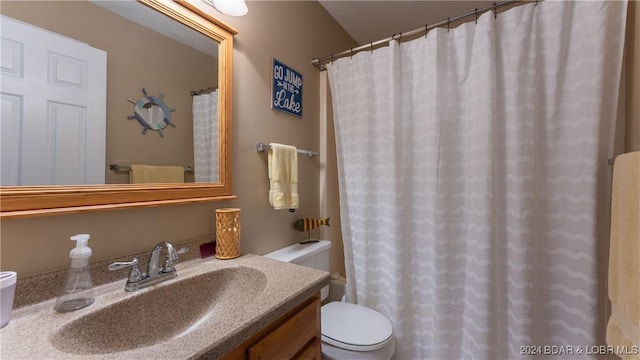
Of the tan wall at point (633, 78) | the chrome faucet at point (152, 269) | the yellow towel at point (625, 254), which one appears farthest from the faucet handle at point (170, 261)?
the tan wall at point (633, 78)

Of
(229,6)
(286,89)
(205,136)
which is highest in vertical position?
(229,6)

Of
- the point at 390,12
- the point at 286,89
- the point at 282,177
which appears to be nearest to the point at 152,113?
the point at 282,177

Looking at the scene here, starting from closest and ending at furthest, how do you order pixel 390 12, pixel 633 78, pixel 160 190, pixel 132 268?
pixel 132 268
pixel 160 190
pixel 633 78
pixel 390 12

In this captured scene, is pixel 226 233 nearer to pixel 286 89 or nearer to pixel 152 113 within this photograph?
pixel 152 113

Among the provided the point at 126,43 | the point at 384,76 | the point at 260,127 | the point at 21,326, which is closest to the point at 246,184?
the point at 260,127

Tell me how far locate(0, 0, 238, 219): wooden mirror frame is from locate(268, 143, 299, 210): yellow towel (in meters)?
0.23

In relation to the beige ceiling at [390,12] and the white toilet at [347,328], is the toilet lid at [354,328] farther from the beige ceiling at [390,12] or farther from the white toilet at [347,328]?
the beige ceiling at [390,12]

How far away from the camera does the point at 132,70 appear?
2.78 ft

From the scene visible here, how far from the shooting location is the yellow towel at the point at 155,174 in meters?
0.84

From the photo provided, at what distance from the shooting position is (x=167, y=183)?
0.93 m

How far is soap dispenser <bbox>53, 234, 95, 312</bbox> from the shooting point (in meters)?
0.63

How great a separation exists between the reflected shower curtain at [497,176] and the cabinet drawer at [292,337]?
28.2 inches

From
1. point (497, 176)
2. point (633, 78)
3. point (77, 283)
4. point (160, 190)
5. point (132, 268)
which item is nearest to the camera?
point (77, 283)

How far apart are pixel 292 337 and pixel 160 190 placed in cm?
65
